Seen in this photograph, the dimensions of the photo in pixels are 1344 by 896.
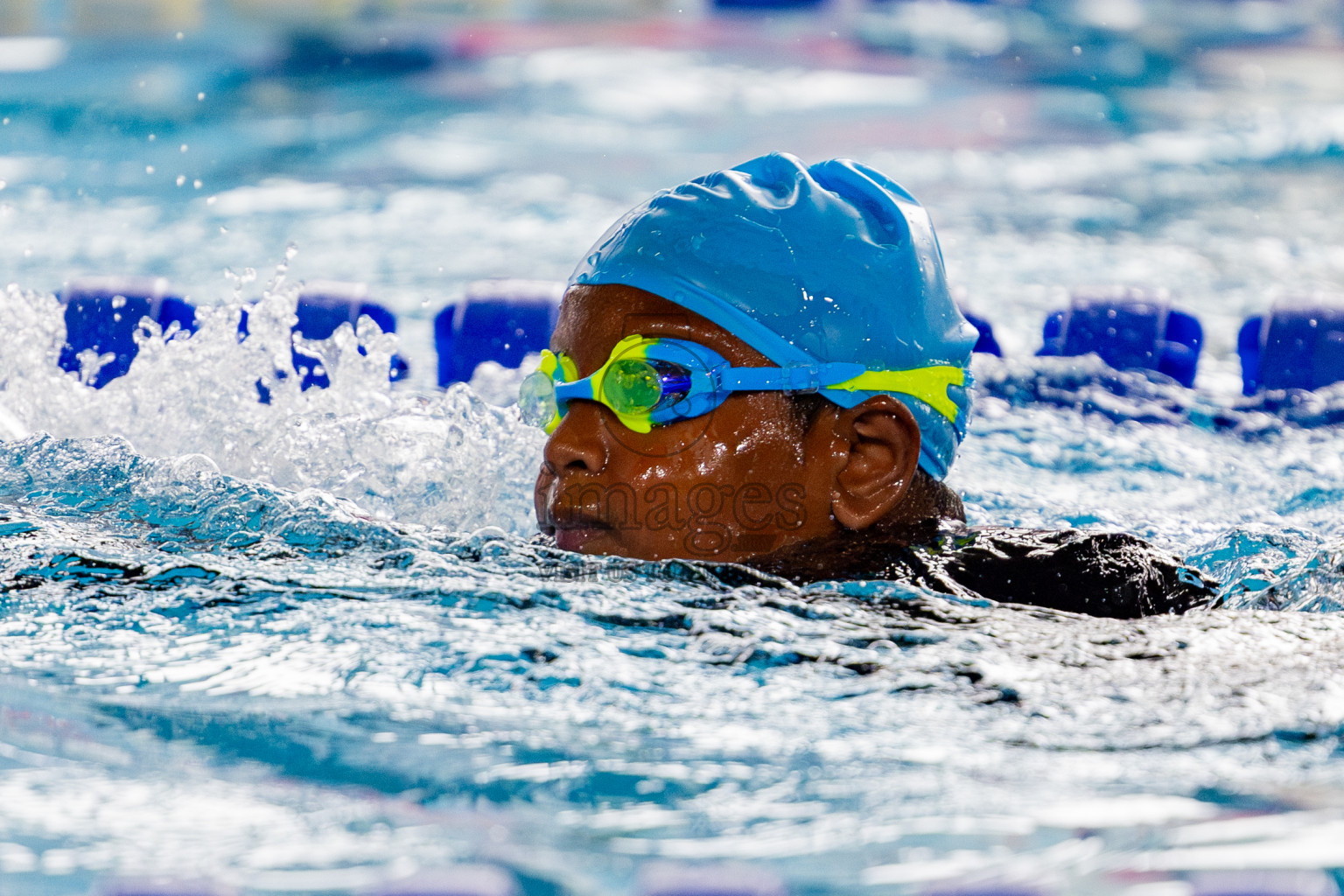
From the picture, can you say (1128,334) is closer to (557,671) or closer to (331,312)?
(331,312)

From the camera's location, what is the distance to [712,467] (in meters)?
2.10

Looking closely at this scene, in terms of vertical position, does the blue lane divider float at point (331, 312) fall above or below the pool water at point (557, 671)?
above

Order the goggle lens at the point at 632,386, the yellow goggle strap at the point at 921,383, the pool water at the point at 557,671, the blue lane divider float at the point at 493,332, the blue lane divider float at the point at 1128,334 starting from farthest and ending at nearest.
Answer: the blue lane divider float at the point at 1128,334 < the blue lane divider float at the point at 493,332 < the yellow goggle strap at the point at 921,383 < the goggle lens at the point at 632,386 < the pool water at the point at 557,671

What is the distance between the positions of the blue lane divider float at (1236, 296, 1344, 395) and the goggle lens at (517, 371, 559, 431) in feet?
10.5

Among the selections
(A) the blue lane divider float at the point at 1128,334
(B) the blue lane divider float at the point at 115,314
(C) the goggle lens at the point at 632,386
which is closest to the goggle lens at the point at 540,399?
(C) the goggle lens at the point at 632,386

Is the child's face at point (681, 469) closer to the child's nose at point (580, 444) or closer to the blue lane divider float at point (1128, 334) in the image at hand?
the child's nose at point (580, 444)

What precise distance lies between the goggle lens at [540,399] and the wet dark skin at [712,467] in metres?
0.06

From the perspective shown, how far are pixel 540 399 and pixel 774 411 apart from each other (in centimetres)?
38

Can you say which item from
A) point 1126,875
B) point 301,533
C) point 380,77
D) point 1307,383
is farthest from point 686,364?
point 380,77

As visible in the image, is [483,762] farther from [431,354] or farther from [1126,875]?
[431,354]

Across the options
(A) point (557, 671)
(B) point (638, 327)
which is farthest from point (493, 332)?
(A) point (557, 671)

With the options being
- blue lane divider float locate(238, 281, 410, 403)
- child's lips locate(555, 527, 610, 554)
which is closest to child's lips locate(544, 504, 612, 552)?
child's lips locate(555, 527, 610, 554)

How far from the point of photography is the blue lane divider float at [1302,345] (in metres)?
4.55

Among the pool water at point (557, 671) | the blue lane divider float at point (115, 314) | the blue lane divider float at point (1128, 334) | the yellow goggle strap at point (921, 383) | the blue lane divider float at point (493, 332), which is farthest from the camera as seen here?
the blue lane divider float at point (1128, 334)
